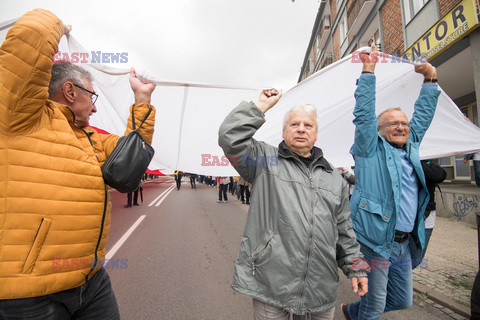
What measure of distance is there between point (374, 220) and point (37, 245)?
7.11ft

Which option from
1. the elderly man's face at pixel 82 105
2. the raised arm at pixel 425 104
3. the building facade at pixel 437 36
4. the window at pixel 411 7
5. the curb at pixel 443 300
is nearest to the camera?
the elderly man's face at pixel 82 105

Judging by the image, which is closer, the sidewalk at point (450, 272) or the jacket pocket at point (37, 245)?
the jacket pocket at point (37, 245)

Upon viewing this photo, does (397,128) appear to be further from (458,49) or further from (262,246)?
(458,49)

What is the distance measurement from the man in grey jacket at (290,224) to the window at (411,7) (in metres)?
10.9

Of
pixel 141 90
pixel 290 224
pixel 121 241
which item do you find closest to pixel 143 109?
pixel 141 90

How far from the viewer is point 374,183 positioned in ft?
6.92

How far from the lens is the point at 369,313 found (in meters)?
2.16

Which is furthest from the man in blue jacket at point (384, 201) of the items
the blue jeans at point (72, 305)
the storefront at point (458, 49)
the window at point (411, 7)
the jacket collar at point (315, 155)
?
the window at point (411, 7)

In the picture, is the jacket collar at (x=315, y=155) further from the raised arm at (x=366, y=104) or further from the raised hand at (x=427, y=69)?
the raised hand at (x=427, y=69)

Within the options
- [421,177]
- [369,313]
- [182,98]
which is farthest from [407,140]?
[182,98]

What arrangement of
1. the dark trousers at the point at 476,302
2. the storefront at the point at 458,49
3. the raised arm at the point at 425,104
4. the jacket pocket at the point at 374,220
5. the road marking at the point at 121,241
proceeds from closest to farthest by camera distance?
the jacket pocket at the point at 374,220, the dark trousers at the point at 476,302, the raised arm at the point at 425,104, the road marking at the point at 121,241, the storefront at the point at 458,49

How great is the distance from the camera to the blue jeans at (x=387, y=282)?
2.09m

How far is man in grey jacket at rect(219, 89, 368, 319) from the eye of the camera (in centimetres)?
157

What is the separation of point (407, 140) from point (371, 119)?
63 centimetres
